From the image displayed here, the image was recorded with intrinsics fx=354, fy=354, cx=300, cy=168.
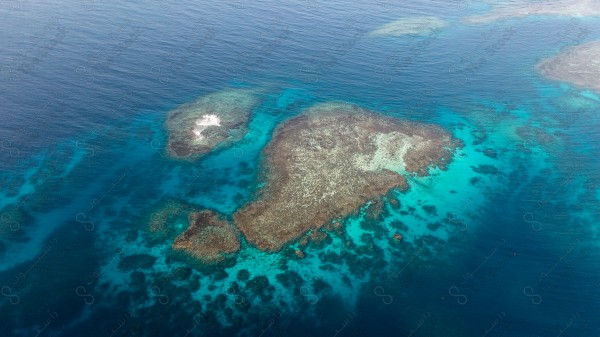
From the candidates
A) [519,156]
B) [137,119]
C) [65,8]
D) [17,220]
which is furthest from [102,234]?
[65,8]

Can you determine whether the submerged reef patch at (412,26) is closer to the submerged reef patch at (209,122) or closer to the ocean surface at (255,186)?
the ocean surface at (255,186)

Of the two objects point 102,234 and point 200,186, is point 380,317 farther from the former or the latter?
point 102,234

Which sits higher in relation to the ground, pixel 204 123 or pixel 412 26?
pixel 412 26

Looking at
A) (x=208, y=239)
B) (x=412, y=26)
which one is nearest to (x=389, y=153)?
(x=208, y=239)

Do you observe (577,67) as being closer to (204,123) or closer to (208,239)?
(204,123)

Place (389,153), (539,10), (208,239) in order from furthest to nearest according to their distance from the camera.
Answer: (539,10) → (389,153) → (208,239)

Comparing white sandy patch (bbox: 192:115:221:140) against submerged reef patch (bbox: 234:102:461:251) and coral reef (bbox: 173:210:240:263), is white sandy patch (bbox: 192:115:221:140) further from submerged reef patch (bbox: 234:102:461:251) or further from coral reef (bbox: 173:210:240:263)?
coral reef (bbox: 173:210:240:263)

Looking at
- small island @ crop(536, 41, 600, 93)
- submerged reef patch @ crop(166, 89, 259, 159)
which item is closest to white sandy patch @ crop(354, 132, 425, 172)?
submerged reef patch @ crop(166, 89, 259, 159)
